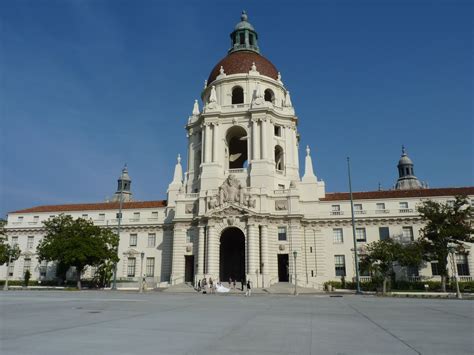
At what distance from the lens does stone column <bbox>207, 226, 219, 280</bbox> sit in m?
50.7

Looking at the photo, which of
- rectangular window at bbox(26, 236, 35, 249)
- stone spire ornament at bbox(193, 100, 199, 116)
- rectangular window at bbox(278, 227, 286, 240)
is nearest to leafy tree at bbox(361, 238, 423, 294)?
rectangular window at bbox(278, 227, 286, 240)

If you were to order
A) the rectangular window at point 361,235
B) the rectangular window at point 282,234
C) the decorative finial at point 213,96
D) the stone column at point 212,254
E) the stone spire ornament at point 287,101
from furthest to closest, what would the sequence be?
1. the stone spire ornament at point 287,101
2. the decorative finial at point 213,96
3. the rectangular window at point 361,235
4. the rectangular window at point 282,234
5. the stone column at point 212,254

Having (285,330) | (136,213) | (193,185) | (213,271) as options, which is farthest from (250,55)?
(285,330)

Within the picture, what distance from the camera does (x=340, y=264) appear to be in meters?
54.7

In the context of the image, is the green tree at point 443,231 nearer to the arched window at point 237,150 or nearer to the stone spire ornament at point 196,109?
the arched window at point 237,150

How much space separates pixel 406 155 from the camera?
11269 centimetres

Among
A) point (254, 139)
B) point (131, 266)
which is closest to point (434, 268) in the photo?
point (254, 139)

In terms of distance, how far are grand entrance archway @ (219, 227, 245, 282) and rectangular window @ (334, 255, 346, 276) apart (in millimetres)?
13753

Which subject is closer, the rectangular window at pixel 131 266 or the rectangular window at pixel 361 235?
the rectangular window at pixel 361 235

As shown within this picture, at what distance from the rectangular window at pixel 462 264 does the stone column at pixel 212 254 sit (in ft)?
106

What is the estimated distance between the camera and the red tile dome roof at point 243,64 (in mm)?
66688

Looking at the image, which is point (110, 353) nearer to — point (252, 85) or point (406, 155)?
point (252, 85)

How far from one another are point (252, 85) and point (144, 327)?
189ft

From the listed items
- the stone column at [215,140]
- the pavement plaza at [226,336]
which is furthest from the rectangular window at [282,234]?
the pavement plaza at [226,336]
